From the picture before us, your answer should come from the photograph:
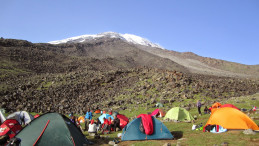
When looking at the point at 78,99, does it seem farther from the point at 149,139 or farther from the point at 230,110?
the point at 230,110

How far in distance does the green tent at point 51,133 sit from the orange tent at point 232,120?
30.7 ft

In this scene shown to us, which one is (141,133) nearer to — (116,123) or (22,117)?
(116,123)

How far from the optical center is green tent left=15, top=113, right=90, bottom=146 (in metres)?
10.8

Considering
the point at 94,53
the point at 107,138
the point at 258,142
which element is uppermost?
the point at 94,53

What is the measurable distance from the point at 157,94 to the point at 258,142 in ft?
93.7

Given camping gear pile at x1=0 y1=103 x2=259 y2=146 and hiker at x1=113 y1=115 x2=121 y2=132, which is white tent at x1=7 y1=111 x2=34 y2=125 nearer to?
camping gear pile at x1=0 y1=103 x2=259 y2=146

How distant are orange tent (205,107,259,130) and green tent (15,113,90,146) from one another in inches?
369

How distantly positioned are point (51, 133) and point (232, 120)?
38.3ft

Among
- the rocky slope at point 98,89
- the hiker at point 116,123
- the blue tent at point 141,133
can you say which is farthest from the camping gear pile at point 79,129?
the rocky slope at point 98,89

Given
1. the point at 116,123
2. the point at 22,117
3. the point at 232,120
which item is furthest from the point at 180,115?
the point at 22,117

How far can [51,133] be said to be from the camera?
36.2 feet

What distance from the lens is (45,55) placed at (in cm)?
7469

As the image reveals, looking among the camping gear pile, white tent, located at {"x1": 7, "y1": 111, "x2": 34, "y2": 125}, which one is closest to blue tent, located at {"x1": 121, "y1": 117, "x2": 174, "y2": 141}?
the camping gear pile

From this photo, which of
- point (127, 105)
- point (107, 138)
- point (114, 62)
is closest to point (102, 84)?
point (127, 105)
